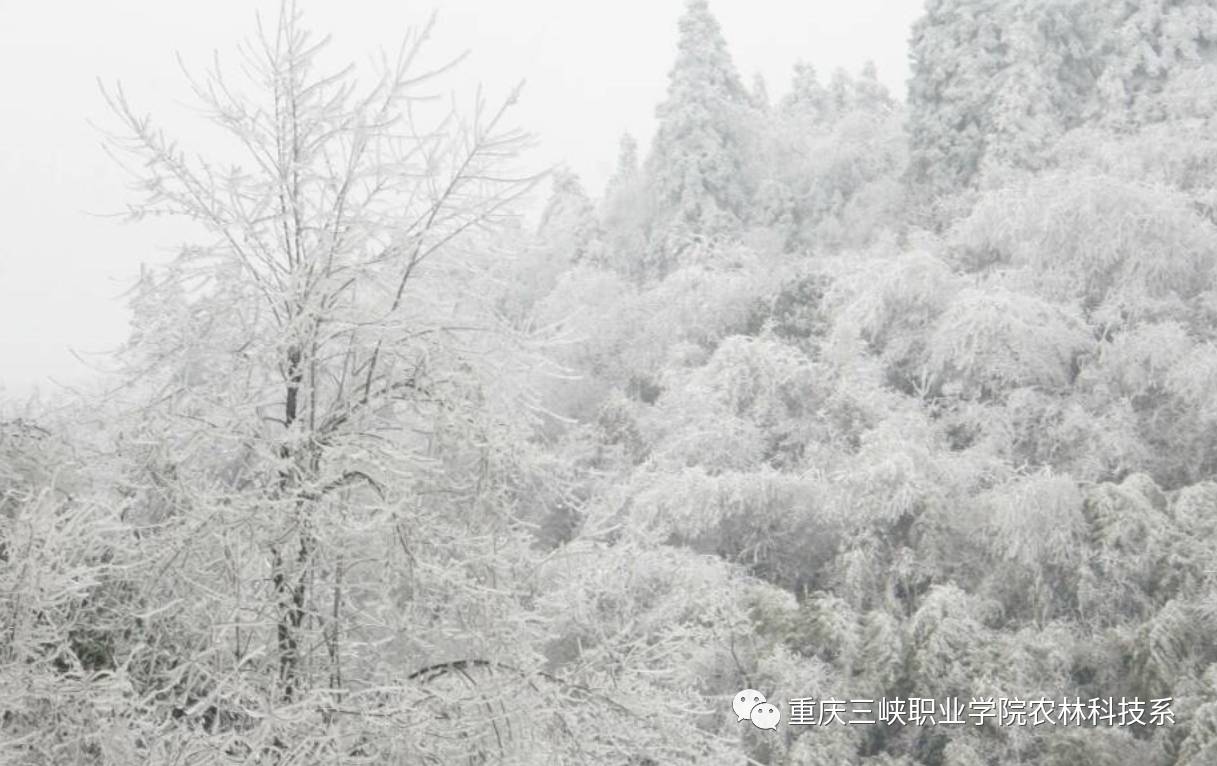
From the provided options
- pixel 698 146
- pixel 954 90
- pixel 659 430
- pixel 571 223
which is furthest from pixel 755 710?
pixel 571 223

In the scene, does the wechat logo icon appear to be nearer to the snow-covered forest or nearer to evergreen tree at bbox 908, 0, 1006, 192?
the snow-covered forest

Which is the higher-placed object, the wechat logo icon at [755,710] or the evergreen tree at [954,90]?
the evergreen tree at [954,90]

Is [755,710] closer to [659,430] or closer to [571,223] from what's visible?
[659,430]

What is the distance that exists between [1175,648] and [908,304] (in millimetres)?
7794

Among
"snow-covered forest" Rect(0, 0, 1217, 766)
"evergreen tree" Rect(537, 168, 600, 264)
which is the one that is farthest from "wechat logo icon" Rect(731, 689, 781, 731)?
"evergreen tree" Rect(537, 168, 600, 264)

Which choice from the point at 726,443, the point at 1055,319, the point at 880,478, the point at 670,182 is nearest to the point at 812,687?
the point at 880,478

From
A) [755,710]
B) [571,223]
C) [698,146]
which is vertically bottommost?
[755,710]

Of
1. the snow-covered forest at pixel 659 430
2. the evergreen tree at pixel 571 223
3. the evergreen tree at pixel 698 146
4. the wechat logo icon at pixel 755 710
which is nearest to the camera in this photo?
the snow-covered forest at pixel 659 430

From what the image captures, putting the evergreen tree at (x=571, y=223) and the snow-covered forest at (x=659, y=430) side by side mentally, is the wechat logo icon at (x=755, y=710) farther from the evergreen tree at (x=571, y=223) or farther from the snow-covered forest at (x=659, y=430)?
the evergreen tree at (x=571, y=223)

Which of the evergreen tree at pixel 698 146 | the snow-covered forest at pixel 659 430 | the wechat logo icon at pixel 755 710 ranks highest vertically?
the evergreen tree at pixel 698 146

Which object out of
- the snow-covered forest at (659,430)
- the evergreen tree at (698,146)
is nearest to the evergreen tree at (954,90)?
the snow-covered forest at (659,430)

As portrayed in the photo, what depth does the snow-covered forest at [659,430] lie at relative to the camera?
149 inches

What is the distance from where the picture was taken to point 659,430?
691 inches

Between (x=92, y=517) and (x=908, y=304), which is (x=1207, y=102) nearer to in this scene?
(x=908, y=304)
